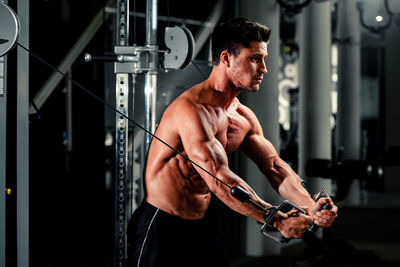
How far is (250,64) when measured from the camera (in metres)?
2.07

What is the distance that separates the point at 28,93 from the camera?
2.90m

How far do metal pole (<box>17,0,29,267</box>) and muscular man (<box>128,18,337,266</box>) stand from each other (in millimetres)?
807

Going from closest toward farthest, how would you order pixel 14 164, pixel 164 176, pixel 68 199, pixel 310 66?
pixel 164 176 < pixel 14 164 < pixel 68 199 < pixel 310 66

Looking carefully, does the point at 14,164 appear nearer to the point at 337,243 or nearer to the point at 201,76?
the point at 201,76

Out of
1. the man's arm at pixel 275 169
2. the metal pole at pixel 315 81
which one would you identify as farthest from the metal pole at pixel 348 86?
the man's arm at pixel 275 169

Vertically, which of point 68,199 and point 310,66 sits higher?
point 310,66

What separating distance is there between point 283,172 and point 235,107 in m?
0.32

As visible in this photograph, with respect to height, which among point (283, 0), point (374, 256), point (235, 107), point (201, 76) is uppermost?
point (283, 0)

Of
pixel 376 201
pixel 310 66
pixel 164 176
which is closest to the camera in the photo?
pixel 164 176

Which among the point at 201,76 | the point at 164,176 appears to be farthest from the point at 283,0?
the point at 164,176

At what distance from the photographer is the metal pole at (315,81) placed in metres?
4.94

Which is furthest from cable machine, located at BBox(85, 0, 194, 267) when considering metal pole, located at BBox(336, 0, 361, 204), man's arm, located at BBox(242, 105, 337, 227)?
metal pole, located at BBox(336, 0, 361, 204)

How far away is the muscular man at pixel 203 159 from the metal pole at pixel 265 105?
5.78 ft

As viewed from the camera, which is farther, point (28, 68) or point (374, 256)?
point (374, 256)
